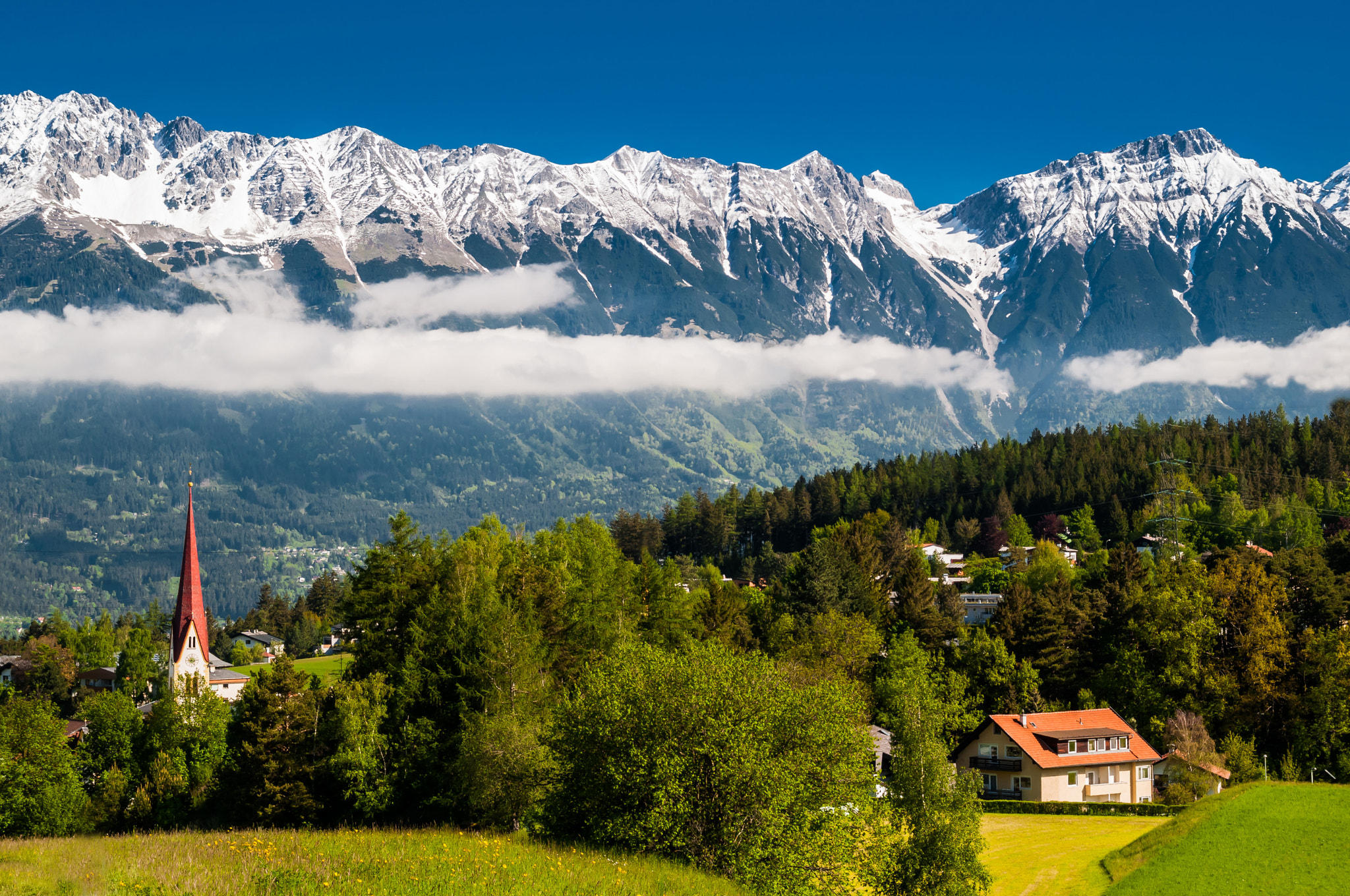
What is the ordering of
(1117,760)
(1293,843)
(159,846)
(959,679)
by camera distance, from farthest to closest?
(959,679) → (1117,760) → (1293,843) → (159,846)

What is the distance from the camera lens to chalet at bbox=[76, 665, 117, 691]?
136375 mm

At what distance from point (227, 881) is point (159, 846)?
5908mm

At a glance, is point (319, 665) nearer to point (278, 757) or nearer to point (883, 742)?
point (883, 742)

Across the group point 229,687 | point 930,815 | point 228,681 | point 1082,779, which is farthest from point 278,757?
point 228,681

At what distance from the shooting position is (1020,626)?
8869cm

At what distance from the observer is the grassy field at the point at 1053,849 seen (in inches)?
2000

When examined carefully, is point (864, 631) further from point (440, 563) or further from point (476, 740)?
point (476, 740)

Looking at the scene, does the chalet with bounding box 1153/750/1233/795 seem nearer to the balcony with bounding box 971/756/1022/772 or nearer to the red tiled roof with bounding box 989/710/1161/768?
the red tiled roof with bounding box 989/710/1161/768

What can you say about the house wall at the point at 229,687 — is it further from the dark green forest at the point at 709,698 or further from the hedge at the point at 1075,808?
the hedge at the point at 1075,808

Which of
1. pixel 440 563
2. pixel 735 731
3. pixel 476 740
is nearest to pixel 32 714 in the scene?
pixel 440 563

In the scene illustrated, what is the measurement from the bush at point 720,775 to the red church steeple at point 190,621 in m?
78.1

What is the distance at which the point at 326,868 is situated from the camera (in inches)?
887

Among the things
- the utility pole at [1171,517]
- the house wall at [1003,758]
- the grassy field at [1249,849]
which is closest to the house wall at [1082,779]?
the house wall at [1003,758]

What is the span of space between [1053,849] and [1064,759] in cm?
1627
